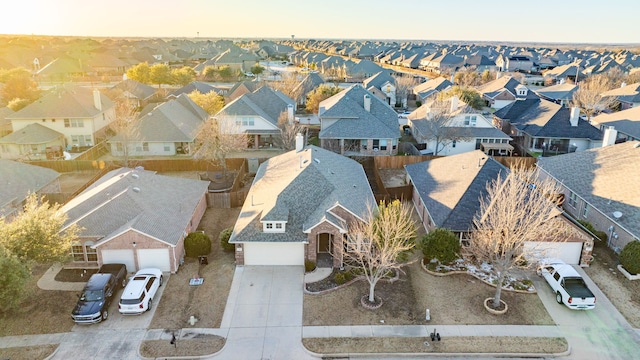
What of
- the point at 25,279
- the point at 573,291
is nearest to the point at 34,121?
the point at 25,279

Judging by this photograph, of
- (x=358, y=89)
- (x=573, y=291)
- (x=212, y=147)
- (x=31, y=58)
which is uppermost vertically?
(x=31, y=58)

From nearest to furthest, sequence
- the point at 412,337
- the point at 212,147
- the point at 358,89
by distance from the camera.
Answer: the point at 412,337
the point at 212,147
the point at 358,89

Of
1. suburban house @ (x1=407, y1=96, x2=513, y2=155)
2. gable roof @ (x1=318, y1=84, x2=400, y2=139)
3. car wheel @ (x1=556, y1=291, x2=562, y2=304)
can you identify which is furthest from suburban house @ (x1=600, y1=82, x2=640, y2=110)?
car wheel @ (x1=556, y1=291, x2=562, y2=304)

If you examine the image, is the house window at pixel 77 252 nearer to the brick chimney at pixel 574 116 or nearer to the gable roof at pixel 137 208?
the gable roof at pixel 137 208

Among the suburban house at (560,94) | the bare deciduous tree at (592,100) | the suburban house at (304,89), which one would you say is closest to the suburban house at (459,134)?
the bare deciduous tree at (592,100)

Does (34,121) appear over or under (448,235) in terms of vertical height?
over

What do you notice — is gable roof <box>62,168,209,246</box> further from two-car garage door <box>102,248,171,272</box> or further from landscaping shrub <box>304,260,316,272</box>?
landscaping shrub <box>304,260,316,272</box>

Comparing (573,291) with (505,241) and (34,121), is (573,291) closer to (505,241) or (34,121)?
(505,241)
